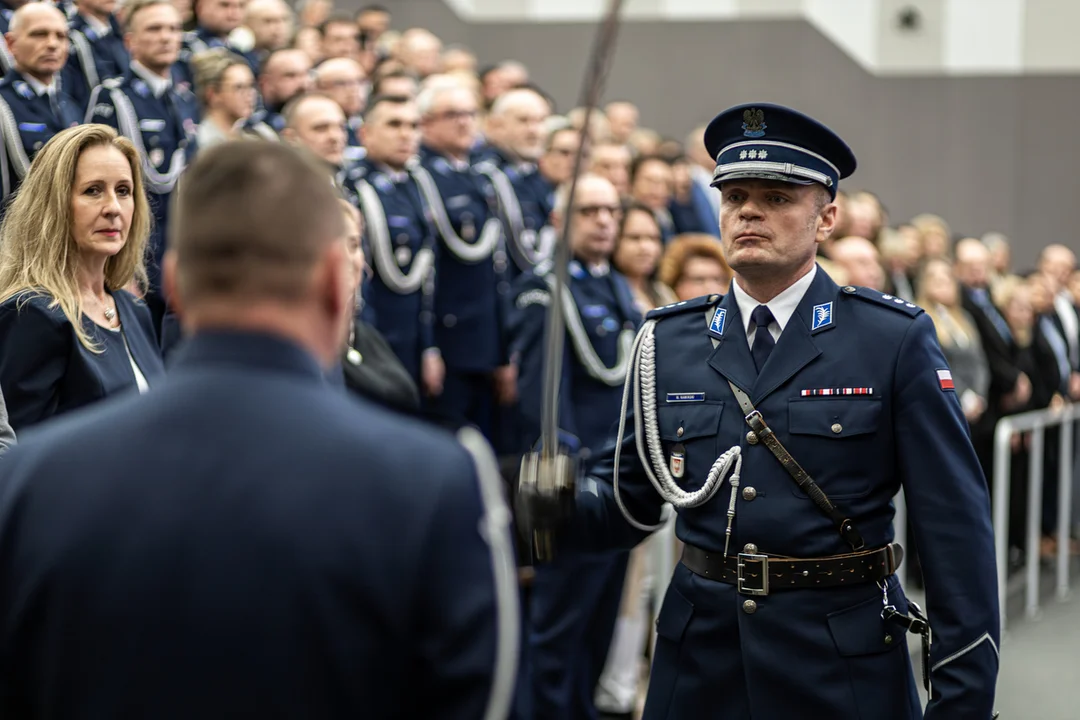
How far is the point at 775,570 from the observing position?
7.31ft

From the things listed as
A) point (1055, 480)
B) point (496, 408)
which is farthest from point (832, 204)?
point (1055, 480)

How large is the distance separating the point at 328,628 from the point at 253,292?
1.01ft

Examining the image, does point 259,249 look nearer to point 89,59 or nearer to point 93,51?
point 89,59

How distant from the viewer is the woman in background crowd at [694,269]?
16.2ft

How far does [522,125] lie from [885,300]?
4.38 metres

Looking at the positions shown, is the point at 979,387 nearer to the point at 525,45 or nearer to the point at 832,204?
the point at 832,204

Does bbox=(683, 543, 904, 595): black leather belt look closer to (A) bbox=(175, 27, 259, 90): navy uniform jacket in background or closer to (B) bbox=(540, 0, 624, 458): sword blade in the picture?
(B) bbox=(540, 0, 624, 458): sword blade

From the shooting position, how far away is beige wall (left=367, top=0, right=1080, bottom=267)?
12.3m

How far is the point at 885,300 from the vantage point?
2.36 meters

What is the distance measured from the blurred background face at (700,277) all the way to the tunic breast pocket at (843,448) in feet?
8.74

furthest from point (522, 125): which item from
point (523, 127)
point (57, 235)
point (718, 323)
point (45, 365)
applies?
point (718, 323)

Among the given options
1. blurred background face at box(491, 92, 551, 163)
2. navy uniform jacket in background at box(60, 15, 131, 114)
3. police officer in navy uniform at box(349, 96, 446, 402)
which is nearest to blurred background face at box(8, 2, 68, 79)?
navy uniform jacket in background at box(60, 15, 131, 114)

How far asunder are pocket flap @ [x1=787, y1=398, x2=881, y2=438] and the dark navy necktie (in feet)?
0.38

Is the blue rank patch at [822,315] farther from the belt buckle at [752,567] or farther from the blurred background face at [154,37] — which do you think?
the blurred background face at [154,37]
